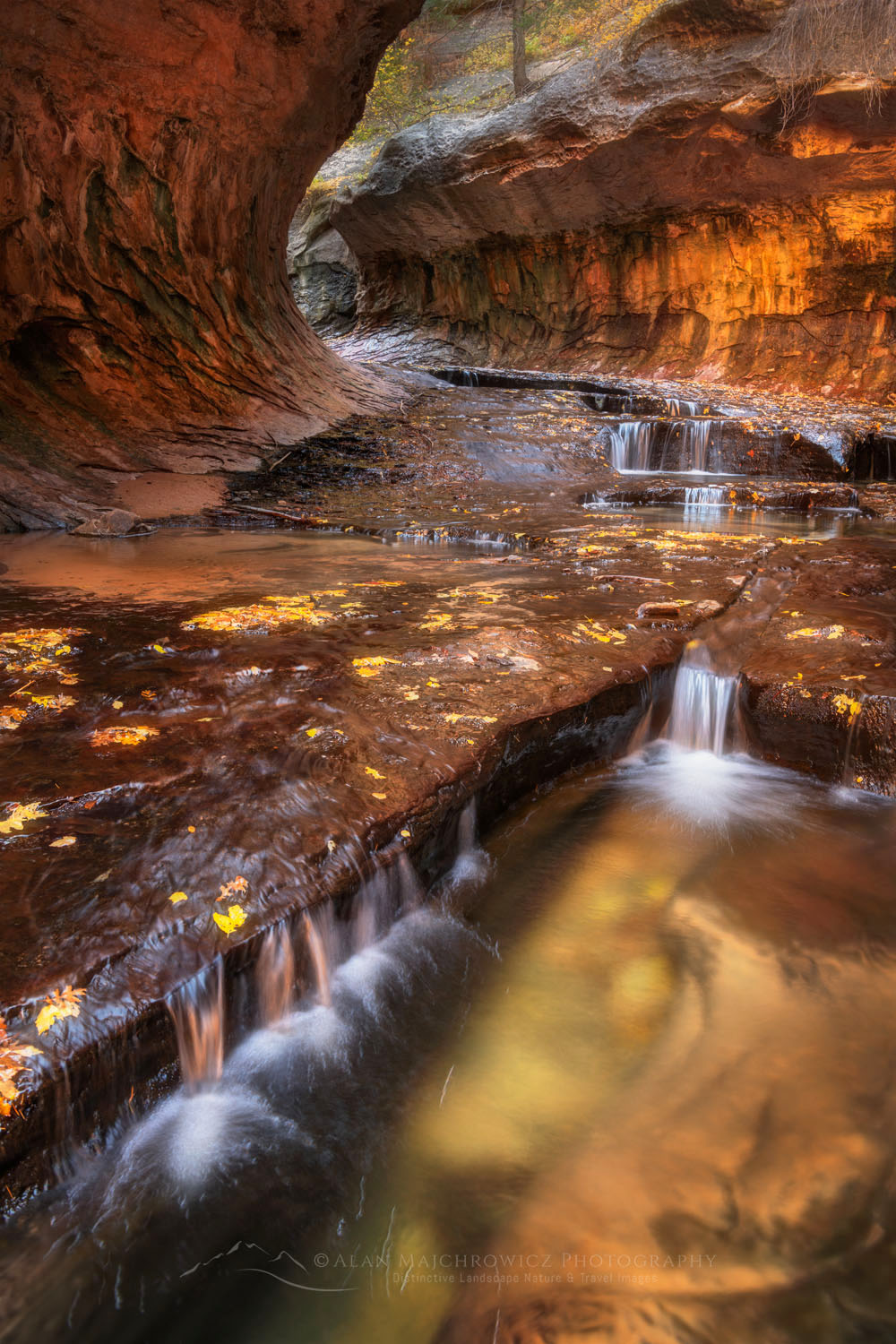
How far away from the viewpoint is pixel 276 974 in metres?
1.82

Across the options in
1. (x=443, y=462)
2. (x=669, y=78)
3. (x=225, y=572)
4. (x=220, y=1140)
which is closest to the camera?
(x=220, y=1140)

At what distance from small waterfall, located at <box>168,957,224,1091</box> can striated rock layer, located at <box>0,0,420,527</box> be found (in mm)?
6965

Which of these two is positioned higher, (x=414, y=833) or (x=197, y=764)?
(x=197, y=764)

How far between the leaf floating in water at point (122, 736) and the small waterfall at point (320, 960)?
85 cm

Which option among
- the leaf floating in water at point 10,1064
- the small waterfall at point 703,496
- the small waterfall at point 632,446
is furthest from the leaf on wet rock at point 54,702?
the small waterfall at point 632,446

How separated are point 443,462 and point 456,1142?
353 inches

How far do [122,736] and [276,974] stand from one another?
0.96 meters

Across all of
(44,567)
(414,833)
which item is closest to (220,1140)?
(414,833)

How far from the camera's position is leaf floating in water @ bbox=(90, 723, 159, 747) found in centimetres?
235

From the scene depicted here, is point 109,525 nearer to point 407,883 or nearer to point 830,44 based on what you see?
point 407,883

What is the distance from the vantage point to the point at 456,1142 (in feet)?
5.68

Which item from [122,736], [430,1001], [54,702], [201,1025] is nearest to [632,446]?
[54,702]

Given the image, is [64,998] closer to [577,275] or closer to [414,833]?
[414,833]

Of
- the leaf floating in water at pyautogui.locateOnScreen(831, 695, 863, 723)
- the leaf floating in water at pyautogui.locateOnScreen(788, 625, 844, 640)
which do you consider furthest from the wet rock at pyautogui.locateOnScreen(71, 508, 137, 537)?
the leaf floating in water at pyautogui.locateOnScreen(831, 695, 863, 723)
